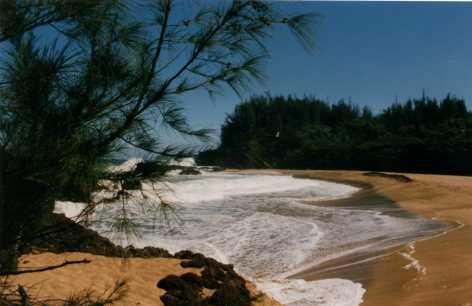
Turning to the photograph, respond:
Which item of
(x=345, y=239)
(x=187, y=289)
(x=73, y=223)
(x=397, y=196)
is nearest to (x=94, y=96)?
(x=73, y=223)

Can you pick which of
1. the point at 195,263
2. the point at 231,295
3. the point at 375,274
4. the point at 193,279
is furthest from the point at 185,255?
the point at 375,274

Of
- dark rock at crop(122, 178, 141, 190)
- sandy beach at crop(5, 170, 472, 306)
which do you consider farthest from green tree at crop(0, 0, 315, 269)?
sandy beach at crop(5, 170, 472, 306)

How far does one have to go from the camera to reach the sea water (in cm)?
412

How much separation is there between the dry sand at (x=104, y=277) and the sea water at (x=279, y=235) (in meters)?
0.45

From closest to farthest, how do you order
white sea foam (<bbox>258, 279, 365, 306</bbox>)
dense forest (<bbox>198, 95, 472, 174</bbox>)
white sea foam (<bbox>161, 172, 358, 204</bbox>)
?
white sea foam (<bbox>258, 279, 365, 306</bbox>), white sea foam (<bbox>161, 172, 358, 204</bbox>), dense forest (<bbox>198, 95, 472, 174</bbox>)

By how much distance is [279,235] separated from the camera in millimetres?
→ 7488

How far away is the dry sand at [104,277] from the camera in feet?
12.7

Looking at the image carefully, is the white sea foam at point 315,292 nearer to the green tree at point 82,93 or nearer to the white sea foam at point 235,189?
the green tree at point 82,93

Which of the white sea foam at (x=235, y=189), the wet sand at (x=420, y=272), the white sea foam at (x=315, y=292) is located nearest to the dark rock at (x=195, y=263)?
the white sea foam at (x=315, y=292)

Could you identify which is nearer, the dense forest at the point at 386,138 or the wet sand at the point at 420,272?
the wet sand at the point at 420,272

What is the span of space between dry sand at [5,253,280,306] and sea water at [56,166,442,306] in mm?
450

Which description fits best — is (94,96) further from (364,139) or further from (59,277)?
(364,139)

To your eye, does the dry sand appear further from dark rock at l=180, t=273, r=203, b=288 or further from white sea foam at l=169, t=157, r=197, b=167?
white sea foam at l=169, t=157, r=197, b=167

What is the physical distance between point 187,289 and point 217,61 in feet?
9.74
